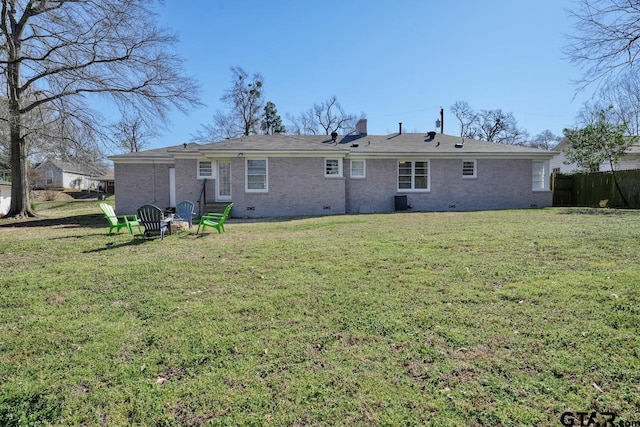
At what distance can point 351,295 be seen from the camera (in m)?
4.79

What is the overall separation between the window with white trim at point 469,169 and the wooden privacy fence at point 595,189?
7619 mm

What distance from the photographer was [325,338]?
3.63 meters

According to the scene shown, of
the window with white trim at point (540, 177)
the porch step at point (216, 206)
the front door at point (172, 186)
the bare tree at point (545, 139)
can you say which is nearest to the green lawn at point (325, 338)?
the porch step at point (216, 206)

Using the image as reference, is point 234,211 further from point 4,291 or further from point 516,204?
point 516,204

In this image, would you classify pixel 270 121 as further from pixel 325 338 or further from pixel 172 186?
pixel 325 338

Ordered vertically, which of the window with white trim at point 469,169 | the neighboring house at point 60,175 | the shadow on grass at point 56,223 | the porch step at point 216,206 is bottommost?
the shadow on grass at point 56,223

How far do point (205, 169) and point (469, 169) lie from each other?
44.5 ft

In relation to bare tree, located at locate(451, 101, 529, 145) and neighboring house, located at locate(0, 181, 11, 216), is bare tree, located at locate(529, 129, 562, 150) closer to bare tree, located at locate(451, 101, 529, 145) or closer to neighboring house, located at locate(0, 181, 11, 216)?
bare tree, located at locate(451, 101, 529, 145)

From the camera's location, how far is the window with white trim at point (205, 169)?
1661 centimetres

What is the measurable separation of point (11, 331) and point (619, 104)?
36.3 meters

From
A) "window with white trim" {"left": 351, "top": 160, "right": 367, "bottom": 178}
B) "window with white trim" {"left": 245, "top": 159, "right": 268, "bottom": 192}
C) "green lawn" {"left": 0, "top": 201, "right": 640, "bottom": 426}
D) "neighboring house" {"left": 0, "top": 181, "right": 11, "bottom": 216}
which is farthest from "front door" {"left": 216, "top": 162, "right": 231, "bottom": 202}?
"neighboring house" {"left": 0, "top": 181, "right": 11, "bottom": 216}

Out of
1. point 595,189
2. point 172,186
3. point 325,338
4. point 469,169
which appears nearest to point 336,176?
point 469,169

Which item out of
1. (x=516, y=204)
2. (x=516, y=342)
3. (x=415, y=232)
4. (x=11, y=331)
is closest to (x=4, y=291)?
(x=11, y=331)

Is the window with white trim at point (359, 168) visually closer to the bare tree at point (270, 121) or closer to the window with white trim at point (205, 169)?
the window with white trim at point (205, 169)
